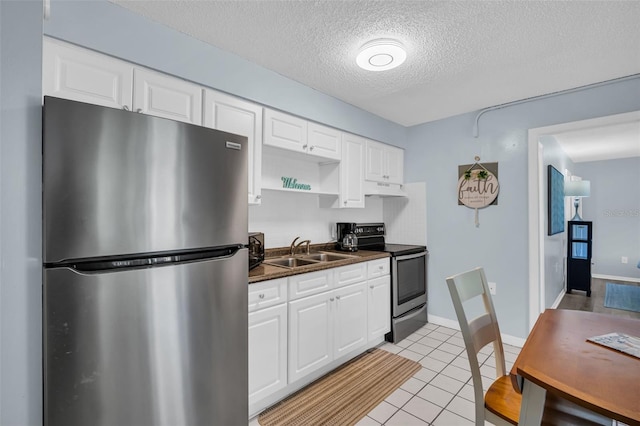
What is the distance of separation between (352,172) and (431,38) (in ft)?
4.43

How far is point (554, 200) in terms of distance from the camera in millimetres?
3730

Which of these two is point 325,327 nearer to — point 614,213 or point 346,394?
point 346,394

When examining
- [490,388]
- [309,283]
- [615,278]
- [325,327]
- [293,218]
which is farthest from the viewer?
[615,278]

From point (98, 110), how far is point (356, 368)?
239cm

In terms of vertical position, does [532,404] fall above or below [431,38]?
below

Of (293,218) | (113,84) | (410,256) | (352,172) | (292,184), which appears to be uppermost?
(113,84)

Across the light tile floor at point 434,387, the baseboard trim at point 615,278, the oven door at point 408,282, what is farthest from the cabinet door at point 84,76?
the baseboard trim at point 615,278

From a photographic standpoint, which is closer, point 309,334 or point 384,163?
point 309,334

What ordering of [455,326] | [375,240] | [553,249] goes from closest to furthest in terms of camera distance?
[455,326], [375,240], [553,249]

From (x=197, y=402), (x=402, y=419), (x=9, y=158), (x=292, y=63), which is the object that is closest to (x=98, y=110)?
(x=9, y=158)

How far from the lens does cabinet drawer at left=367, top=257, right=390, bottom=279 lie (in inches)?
107

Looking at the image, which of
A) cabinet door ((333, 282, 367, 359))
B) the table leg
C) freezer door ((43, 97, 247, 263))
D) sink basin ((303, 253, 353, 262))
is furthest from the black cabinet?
freezer door ((43, 97, 247, 263))

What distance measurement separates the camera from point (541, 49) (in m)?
1.99

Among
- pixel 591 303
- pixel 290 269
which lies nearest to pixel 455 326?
pixel 290 269
